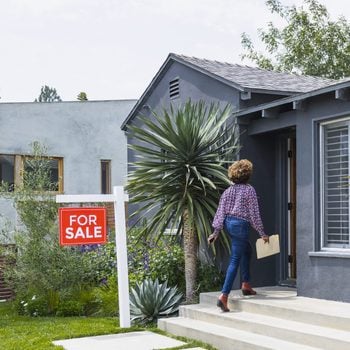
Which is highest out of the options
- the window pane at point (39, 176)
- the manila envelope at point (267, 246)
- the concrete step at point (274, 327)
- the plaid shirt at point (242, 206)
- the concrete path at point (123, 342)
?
the window pane at point (39, 176)

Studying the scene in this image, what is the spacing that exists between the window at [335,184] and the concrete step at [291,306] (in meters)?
0.88

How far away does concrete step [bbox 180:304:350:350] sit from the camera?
6695 millimetres

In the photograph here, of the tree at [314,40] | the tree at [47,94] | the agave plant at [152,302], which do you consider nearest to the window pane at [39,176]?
the agave plant at [152,302]

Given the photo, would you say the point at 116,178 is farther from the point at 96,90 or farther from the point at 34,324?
the point at 96,90

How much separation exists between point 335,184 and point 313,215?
50 cm

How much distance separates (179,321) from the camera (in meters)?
8.63

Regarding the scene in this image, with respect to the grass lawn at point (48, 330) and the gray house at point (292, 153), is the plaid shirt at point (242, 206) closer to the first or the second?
the gray house at point (292, 153)

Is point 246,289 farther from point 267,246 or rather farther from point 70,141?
point 70,141

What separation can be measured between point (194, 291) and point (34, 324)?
2.45 meters

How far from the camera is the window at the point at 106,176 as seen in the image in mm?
19094

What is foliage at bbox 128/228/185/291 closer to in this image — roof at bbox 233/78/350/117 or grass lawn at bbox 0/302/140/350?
grass lawn at bbox 0/302/140/350

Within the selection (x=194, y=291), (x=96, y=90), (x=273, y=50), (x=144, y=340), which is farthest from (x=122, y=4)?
(x=96, y=90)

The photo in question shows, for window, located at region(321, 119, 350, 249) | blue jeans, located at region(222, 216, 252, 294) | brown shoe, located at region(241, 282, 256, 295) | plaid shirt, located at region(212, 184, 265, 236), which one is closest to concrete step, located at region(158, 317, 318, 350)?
blue jeans, located at region(222, 216, 252, 294)

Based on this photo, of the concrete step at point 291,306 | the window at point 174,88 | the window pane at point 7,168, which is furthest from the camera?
the window pane at point 7,168
